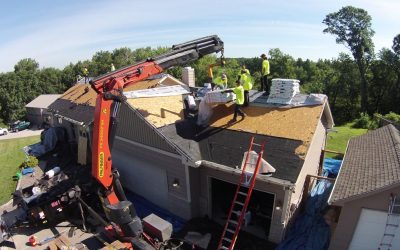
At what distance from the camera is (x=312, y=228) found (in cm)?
1210

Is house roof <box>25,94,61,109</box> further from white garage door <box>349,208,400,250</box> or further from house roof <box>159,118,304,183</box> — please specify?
white garage door <box>349,208,400,250</box>

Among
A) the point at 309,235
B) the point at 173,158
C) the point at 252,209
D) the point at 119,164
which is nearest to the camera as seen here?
the point at 309,235

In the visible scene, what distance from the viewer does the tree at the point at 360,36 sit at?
47.7m

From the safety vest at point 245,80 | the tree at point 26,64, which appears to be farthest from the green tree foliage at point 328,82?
the safety vest at point 245,80

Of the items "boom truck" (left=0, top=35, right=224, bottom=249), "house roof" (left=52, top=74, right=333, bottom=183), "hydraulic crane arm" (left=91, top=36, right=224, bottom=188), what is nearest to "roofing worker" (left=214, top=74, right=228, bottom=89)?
"house roof" (left=52, top=74, right=333, bottom=183)

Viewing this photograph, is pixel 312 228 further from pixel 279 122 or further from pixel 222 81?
pixel 222 81

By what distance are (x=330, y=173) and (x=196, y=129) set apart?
938 cm

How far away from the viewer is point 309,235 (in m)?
11.7

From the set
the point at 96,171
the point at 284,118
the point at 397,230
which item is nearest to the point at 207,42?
the point at 284,118

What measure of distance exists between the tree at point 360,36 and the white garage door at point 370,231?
44.9 meters

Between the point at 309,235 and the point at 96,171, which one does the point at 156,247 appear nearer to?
the point at 96,171

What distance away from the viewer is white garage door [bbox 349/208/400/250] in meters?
9.15

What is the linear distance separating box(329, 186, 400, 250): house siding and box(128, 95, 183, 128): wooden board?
822 cm

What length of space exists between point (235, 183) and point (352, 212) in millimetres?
4210
